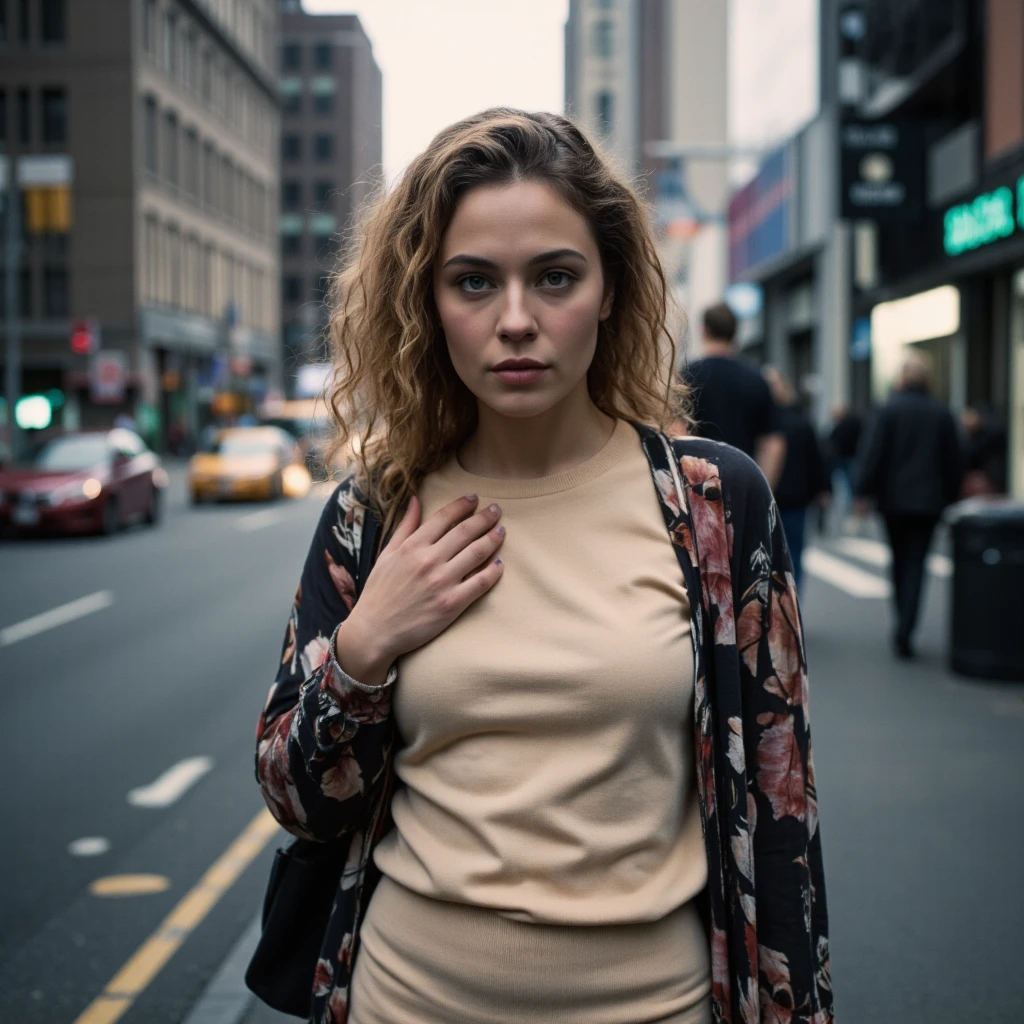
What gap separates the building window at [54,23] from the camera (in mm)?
50031

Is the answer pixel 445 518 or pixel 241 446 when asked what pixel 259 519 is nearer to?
pixel 241 446

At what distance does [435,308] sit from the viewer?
210 centimetres

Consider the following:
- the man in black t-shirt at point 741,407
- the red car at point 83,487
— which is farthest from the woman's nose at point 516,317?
the red car at point 83,487

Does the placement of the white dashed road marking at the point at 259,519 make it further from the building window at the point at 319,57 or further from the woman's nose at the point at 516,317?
the building window at the point at 319,57

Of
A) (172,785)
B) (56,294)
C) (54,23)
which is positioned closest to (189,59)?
(54,23)

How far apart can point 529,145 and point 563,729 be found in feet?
2.63

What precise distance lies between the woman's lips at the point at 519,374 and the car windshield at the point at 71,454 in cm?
2002

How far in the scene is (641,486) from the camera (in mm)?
1988

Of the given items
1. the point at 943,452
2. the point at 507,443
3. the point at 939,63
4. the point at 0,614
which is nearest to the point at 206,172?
the point at 939,63

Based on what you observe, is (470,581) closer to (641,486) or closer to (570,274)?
(641,486)

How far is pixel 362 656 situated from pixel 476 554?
21 centimetres

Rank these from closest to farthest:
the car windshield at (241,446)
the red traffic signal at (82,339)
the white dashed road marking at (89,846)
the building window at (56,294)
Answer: the white dashed road marking at (89,846)
the car windshield at (241,446)
the red traffic signal at (82,339)
the building window at (56,294)

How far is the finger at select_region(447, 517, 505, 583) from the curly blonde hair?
0.20 metres

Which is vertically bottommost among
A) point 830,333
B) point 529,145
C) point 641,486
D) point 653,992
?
point 653,992
